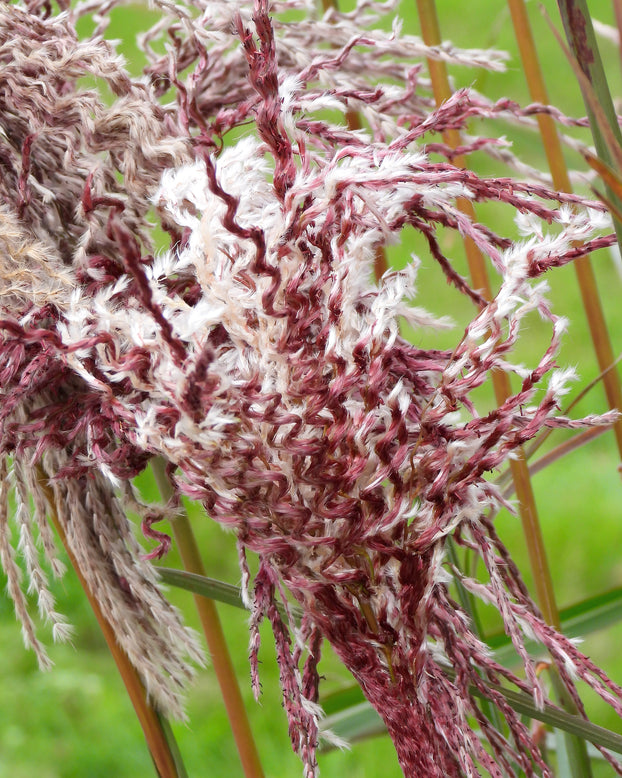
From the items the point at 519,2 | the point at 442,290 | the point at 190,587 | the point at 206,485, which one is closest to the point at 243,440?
the point at 206,485

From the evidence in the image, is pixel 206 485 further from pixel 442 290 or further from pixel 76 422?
pixel 442 290

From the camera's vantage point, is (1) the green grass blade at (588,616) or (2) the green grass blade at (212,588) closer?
(2) the green grass blade at (212,588)

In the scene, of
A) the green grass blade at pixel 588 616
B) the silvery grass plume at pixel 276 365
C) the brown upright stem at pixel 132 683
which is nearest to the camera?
the silvery grass plume at pixel 276 365

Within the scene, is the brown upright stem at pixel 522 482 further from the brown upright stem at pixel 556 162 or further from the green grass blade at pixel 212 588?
the green grass blade at pixel 212 588

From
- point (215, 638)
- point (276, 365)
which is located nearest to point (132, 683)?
point (215, 638)

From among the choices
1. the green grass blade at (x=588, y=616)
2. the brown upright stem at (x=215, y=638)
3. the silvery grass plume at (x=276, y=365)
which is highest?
the silvery grass plume at (x=276, y=365)

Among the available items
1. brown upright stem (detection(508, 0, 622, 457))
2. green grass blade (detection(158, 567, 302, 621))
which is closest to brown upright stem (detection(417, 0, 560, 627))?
brown upright stem (detection(508, 0, 622, 457))

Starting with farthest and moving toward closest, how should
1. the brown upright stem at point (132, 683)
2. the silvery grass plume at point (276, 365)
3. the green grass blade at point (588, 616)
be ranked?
1. the green grass blade at point (588, 616)
2. the brown upright stem at point (132, 683)
3. the silvery grass plume at point (276, 365)

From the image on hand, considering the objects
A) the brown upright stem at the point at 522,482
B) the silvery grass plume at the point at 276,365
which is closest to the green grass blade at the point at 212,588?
the silvery grass plume at the point at 276,365
